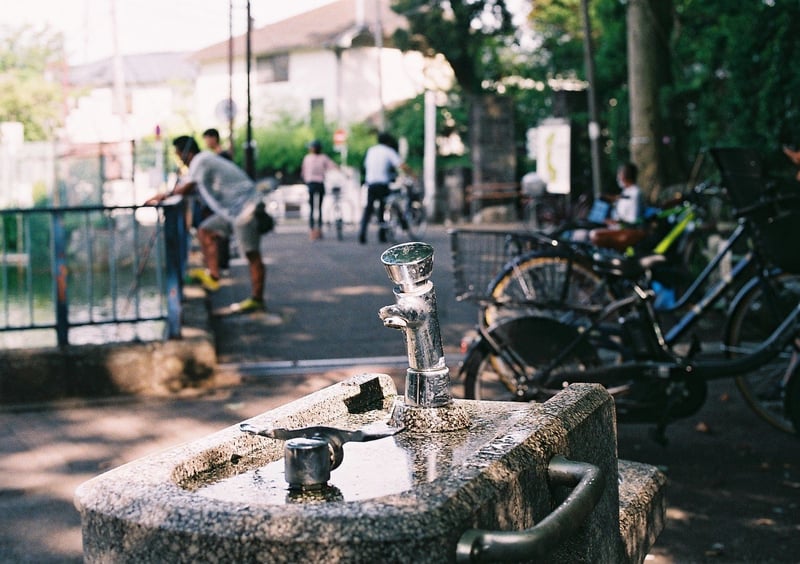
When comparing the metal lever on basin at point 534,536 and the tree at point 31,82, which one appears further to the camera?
the tree at point 31,82

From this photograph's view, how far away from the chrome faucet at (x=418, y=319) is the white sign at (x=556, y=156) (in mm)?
18900

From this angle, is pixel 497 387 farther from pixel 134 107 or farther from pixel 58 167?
pixel 134 107

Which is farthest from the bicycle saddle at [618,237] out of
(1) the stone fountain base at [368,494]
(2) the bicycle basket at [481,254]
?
(1) the stone fountain base at [368,494]

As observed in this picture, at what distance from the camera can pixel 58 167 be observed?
2312 cm

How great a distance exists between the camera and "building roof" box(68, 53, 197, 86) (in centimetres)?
5392

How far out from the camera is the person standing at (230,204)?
1106cm

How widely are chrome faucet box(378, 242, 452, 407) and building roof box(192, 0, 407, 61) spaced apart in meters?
47.4

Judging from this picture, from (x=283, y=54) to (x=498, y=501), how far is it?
173 feet

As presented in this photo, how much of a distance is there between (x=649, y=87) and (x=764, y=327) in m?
10.4

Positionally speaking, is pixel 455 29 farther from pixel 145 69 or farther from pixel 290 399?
pixel 145 69


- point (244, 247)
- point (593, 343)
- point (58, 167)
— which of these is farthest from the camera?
point (58, 167)

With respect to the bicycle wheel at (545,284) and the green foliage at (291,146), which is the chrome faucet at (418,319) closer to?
the bicycle wheel at (545,284)

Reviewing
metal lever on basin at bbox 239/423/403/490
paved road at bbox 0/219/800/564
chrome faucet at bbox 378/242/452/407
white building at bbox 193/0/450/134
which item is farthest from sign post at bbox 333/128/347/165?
metal lever on basin at bbox 239/423/403/490

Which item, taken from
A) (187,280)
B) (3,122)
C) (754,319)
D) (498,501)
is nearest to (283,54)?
(3,122)
